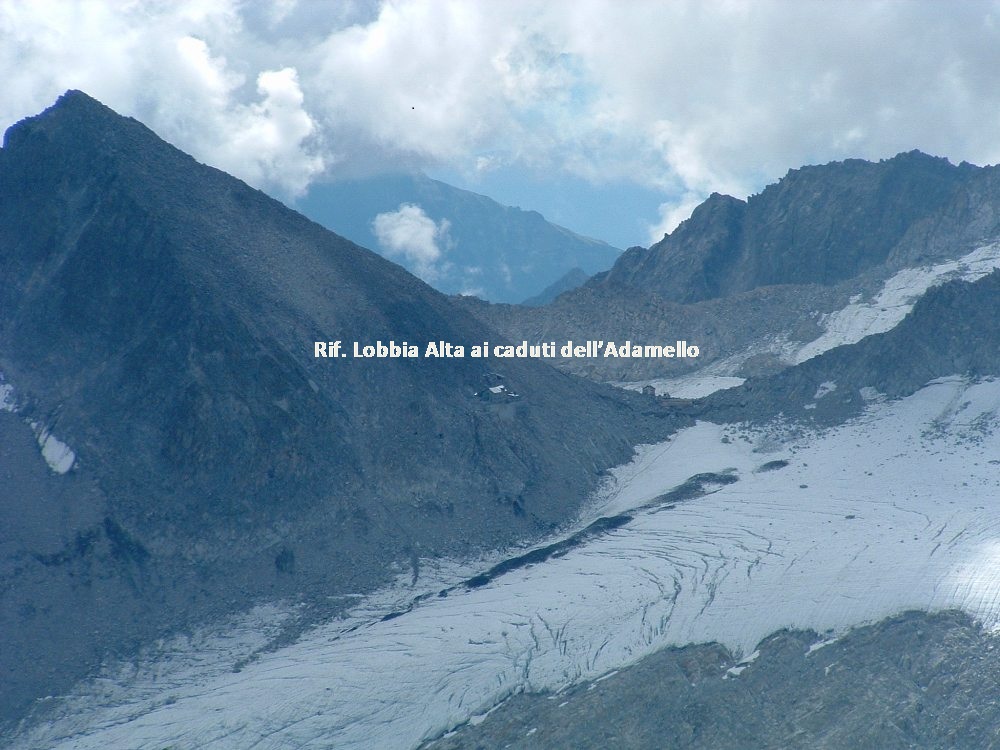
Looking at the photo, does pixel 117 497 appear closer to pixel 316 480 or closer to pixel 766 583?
pixel 316 480

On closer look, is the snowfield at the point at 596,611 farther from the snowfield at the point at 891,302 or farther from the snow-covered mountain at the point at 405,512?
the snowfield at the point at 891,302

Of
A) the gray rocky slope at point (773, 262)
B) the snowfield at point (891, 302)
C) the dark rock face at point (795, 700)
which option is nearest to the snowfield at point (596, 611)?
the dark rock face at point (795, 700)

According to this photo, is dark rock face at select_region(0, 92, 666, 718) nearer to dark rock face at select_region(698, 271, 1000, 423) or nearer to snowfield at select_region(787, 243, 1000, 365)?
dark rock face at select_region(698, 271, 1000, 423)

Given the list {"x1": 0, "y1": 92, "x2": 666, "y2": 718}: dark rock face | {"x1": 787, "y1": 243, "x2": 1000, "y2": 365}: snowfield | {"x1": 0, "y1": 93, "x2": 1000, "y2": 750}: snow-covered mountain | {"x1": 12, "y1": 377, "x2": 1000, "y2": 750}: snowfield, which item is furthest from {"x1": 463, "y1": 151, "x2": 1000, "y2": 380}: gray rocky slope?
{"x1": 12, "y1": 377, "x2": 1000, "y2": 750}: snowfield

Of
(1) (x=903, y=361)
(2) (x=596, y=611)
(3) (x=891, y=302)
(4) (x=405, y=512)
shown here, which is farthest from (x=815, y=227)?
(2) (x=596, y=611)

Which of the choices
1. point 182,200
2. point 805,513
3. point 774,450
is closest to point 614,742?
point 805,513

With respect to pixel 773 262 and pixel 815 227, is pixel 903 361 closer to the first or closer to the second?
pixel 773 262
